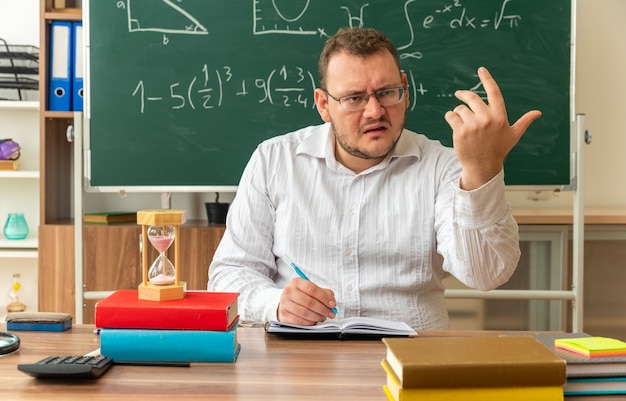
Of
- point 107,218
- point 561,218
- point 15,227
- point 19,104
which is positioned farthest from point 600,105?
point 15,227

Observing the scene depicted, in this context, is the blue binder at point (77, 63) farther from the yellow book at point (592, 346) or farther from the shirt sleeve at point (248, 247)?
the yellow book at point (592, 346)

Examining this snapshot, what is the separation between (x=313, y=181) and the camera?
6.33ft

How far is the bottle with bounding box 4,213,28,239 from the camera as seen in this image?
9.88 feet

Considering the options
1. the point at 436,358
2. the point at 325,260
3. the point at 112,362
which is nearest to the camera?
the point at 436,358

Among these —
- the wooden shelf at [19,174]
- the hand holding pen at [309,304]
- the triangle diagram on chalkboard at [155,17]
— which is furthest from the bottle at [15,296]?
the hand holding pen at [309,304]

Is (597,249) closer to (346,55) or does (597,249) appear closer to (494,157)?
(346,55)

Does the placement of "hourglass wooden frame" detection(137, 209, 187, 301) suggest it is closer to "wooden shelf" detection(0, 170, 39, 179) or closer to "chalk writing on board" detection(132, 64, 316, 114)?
"chalk writing on board" detection(132, 64, 316, 114)

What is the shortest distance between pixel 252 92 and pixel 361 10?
502 millimetres

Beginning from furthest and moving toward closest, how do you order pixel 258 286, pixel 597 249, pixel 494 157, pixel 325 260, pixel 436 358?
pixel 597 249 < pixel 325 260 < pixel 258 286 < pixel 494 157 < pixel 436 358

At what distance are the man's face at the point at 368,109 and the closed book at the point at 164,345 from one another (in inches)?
33.2

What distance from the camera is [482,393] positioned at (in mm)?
813

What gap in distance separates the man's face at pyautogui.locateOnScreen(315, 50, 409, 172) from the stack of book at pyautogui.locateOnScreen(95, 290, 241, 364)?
823 millimetres

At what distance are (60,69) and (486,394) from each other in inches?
92.5

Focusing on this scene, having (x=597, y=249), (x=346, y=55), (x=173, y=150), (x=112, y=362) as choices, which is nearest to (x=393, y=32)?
(x=346, y=55)
